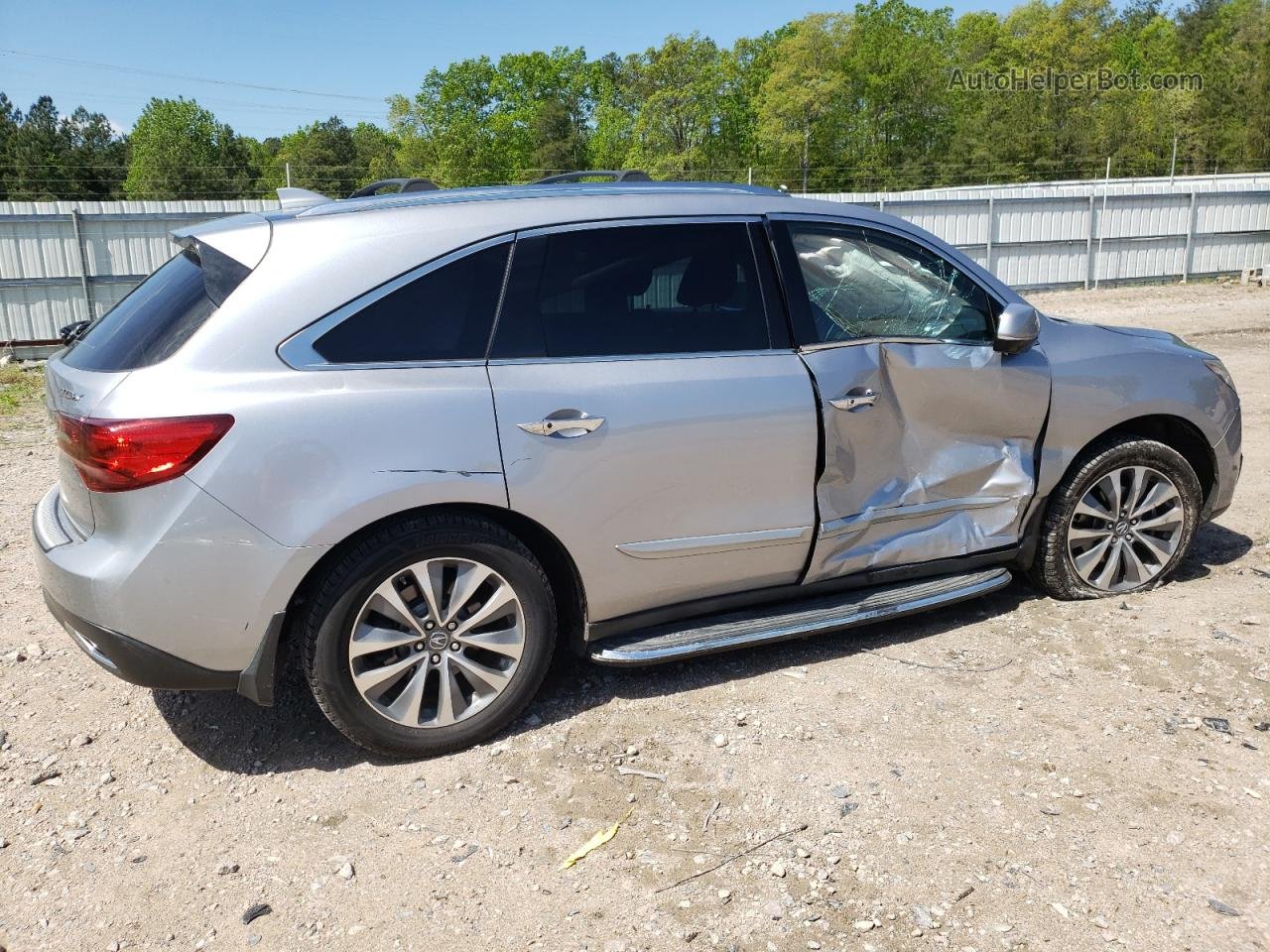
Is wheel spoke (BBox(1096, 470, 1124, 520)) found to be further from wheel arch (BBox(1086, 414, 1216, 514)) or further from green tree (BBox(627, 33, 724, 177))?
green tree (BBox(627, 33, 724, 177))

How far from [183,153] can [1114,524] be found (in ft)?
273

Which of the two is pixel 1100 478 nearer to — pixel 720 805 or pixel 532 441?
pixel 720 805

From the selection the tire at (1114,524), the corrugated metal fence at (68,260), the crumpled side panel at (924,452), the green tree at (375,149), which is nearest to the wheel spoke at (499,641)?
the crumpled side panel at (924,452)

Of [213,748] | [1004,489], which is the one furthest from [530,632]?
[1004,489]

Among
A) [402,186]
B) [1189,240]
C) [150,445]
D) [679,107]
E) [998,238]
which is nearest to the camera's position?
[150,445]

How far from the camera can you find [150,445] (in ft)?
9.56

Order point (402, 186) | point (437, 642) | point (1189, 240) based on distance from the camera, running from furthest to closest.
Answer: point (1189, 240) → point (402, 186) → point (437, 642)

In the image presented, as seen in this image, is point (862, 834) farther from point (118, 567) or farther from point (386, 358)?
point (118, 567)

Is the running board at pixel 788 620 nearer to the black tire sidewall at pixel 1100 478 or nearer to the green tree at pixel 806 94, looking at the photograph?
the black tire sidewall at pixel 1100 478

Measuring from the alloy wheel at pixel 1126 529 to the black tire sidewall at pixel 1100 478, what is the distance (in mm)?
22

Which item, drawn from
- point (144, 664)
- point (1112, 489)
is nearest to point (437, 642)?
point (144, 664)

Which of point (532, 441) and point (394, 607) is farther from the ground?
point (532, 441)

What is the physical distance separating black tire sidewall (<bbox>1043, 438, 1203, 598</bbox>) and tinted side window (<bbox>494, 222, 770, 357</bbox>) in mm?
1632

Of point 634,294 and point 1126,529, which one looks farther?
point 1126,529
